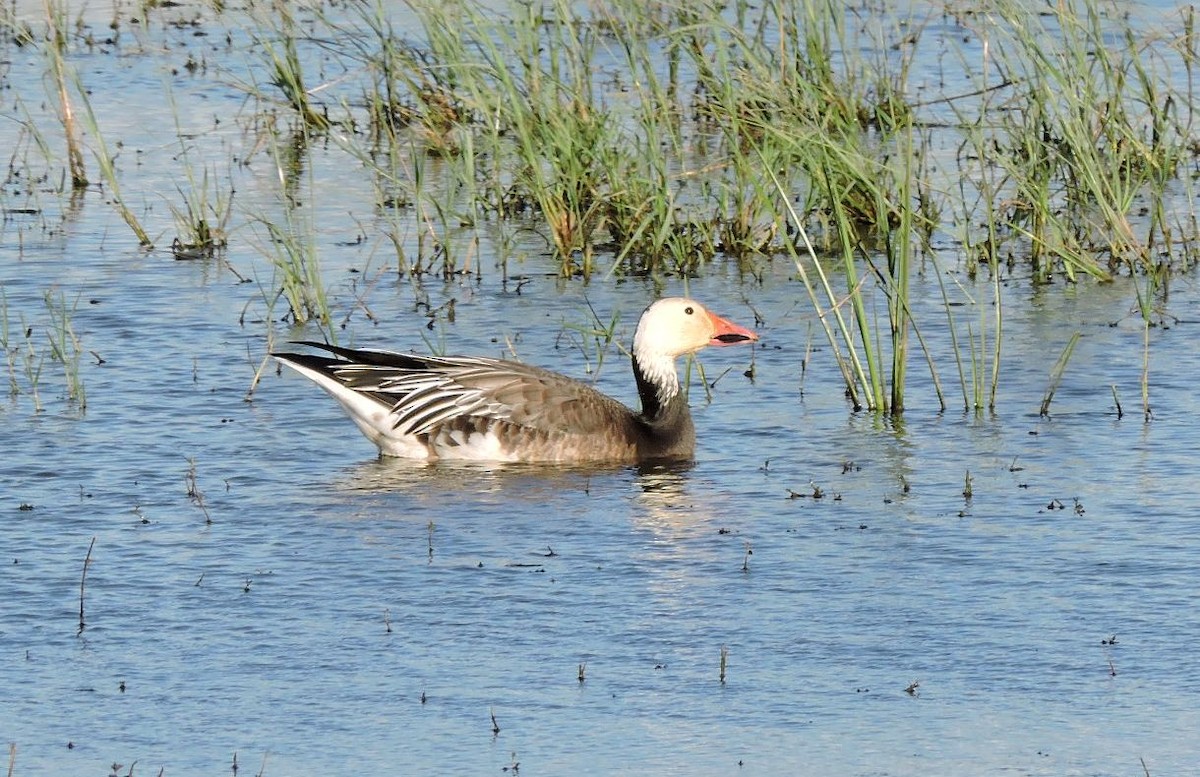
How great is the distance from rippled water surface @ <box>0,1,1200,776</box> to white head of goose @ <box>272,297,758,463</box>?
0.18 m

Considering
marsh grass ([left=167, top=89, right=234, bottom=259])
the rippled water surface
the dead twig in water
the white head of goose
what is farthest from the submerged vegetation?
the dead twig in water

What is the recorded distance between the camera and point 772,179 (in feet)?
33.5

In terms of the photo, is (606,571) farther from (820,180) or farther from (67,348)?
(67,348)

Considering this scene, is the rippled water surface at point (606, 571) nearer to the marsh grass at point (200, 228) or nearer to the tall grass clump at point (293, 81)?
the marsh grass at point (200, 228)

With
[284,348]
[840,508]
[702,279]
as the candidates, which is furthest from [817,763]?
[702,279]

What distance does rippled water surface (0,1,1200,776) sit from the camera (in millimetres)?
6395

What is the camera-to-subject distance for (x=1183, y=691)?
6707 millimetres

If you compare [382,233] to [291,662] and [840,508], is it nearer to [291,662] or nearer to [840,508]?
A: [840,508]

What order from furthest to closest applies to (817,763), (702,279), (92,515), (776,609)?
(702,279)
(92,515)
(776,609)
(817,763)

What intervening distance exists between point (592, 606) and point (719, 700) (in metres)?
1.06

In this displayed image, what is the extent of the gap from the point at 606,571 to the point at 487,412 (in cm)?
212

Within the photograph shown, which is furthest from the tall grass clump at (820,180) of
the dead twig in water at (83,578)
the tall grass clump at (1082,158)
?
the dead twig in water at (83,578)

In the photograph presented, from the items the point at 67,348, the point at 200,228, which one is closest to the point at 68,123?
the point at 200,228

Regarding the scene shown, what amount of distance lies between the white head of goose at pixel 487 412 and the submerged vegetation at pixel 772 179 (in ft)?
3.34
